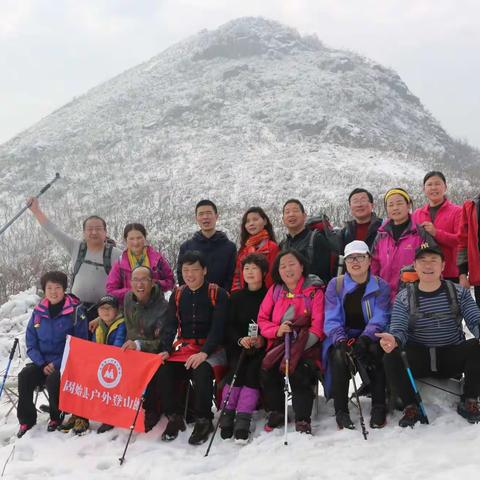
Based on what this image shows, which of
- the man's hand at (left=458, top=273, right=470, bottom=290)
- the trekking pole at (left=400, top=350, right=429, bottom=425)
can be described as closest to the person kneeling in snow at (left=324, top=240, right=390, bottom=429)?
the trekking pole at (left=400, top=350, right=429, bottom=425)

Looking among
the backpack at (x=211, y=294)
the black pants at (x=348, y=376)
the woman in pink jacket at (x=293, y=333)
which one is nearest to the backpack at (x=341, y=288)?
the woman in pink jacket at (x=293, y=333)

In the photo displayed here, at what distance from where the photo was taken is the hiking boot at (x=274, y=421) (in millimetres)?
4516

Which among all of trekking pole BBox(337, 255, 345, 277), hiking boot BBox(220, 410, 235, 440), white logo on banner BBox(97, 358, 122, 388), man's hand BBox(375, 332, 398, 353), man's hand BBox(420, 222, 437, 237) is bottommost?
hiking boot BBox(220, 410, 235, 440)

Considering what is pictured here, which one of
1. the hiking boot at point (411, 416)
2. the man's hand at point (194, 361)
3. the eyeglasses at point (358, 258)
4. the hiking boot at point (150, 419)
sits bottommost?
the hiking boot at point (150, 419)

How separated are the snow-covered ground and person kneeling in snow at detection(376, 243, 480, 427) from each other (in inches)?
11.8

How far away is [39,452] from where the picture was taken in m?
4.68

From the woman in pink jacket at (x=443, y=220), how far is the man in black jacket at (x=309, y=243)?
1.13 meters

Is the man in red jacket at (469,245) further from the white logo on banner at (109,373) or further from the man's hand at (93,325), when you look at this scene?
the man's hand at (93,325)

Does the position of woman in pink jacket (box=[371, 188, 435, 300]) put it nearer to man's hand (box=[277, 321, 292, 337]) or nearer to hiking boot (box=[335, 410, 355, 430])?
man's hand (box=[277, 321, 292, 337])

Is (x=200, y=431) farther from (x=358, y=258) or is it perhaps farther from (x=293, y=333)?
(x=358, y=258)

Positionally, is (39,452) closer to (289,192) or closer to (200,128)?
(289,192)

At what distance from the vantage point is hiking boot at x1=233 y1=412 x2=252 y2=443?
14.5ft

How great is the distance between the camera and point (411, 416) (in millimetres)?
4156

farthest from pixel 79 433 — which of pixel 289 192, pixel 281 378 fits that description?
pixel 289 192
